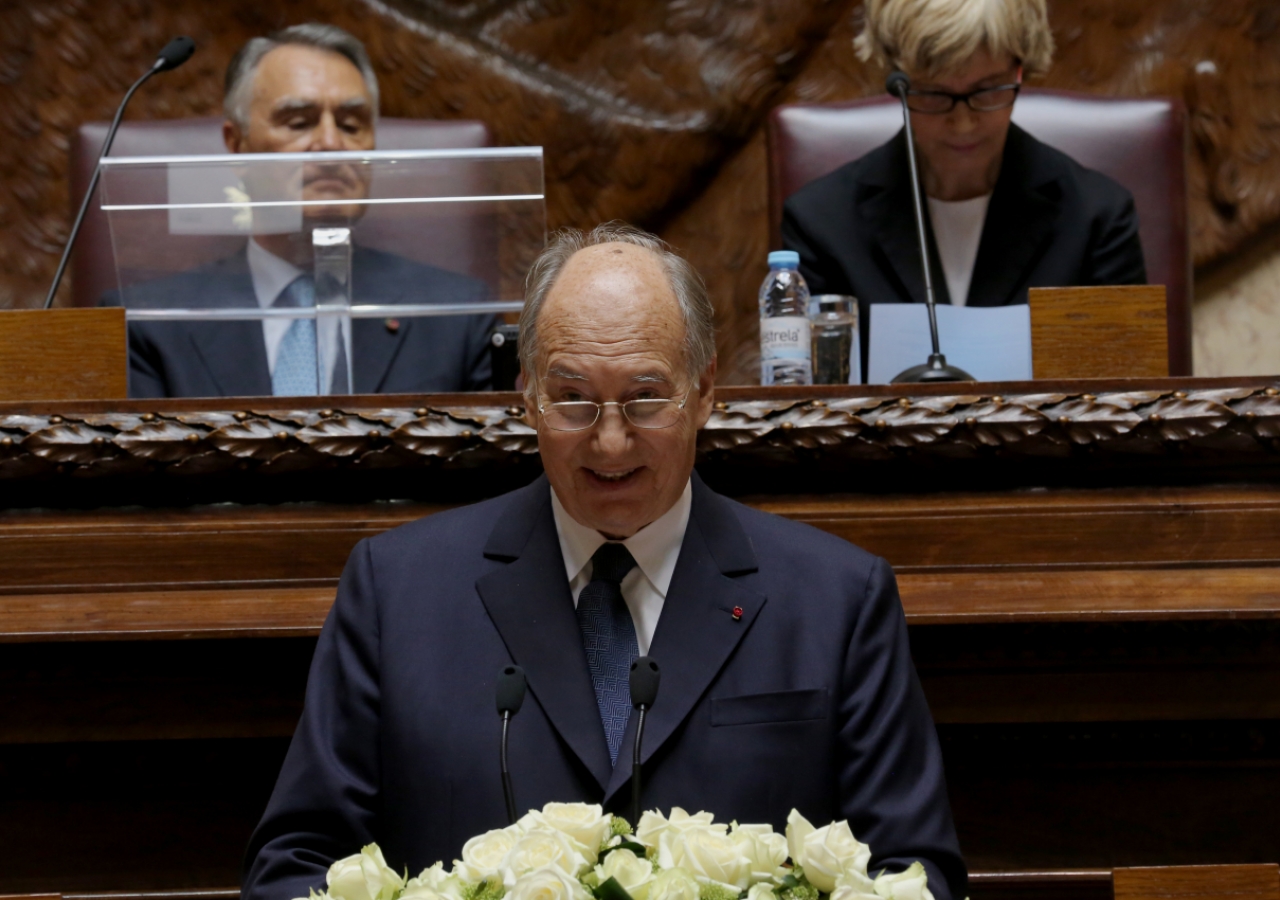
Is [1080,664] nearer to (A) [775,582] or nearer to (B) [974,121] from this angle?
(A) [775,582]

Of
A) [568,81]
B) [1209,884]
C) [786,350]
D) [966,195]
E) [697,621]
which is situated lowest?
[1209,884]

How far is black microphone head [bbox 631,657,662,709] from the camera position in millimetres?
1200

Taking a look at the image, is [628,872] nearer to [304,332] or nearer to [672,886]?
[672,886]

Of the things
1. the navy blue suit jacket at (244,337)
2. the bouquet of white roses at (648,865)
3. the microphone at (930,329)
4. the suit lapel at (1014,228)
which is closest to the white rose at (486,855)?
the bouquet of white roses at (648,865)

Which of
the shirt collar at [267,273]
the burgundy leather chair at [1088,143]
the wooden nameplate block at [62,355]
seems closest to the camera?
the wooden nameplate block at [62,355]

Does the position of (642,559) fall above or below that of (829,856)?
above

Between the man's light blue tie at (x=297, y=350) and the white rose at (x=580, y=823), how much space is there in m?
1.28

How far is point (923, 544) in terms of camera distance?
66.0 inches

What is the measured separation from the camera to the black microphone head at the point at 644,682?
120 centimetres

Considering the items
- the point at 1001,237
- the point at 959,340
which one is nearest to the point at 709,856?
the point at 959,340

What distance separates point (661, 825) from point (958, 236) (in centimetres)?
172

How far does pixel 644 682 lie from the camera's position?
3.95ft

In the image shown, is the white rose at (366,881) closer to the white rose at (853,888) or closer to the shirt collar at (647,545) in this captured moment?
the white rose at (853,888)

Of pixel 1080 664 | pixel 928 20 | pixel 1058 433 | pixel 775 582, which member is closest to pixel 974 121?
pixel 928 20
